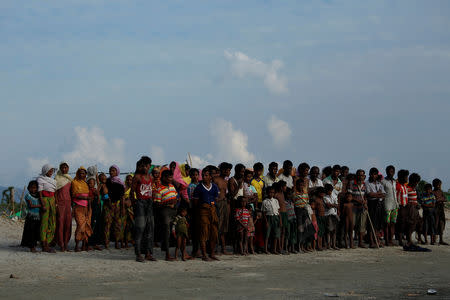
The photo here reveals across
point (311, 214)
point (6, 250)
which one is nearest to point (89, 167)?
point (6, 250)

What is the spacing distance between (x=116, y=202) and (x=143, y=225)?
2911 mm

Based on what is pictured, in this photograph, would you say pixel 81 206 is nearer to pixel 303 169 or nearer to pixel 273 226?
pixel 273 226

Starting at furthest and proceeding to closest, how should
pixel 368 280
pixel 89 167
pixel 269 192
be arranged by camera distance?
pixel 89 167 → pixel 269 192 → pixel 368 280

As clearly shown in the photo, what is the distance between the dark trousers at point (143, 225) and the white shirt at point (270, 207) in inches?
103

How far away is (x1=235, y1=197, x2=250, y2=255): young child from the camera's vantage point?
43.0 ft

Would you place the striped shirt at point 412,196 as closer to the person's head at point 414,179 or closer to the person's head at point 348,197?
the person's head at point 414,179

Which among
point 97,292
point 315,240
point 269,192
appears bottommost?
point 97,292

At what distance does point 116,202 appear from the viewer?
1460cm

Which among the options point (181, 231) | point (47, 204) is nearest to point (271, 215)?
point (181, 231)

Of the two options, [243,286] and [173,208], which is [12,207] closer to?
[173,208]

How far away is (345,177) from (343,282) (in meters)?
6.66

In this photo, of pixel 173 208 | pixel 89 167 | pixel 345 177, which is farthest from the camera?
pixel 345 177

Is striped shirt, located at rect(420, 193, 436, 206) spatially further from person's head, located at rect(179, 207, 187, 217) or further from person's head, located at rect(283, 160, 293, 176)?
person's head, located at rect(179, 207, 187, 217)

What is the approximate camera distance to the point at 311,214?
14242 mm
